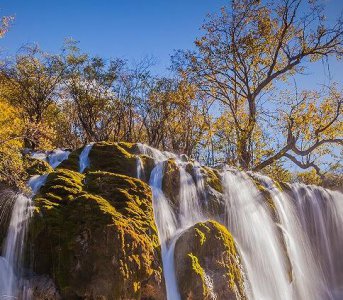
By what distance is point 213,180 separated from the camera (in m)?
12.6

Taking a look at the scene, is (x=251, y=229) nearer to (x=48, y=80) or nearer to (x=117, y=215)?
(x=117, y=215)

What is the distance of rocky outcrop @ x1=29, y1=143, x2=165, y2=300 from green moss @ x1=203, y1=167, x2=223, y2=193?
10.2 feet

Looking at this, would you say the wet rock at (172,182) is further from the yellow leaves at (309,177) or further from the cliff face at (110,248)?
the yellow leaves at (309,177)

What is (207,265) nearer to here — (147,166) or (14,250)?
(147,166)

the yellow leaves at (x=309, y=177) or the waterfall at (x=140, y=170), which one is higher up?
the yellow leaves at (x=309, y=177)

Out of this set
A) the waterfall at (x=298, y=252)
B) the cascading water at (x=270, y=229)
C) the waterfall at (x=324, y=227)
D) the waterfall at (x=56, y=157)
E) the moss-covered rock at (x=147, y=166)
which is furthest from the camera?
the waterfall at (x=324, y=227)

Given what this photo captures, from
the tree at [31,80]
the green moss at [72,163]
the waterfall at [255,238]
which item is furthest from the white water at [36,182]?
the tree at [31,80]

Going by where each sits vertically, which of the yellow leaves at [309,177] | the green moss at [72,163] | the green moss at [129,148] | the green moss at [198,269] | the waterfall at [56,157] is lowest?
the green moss at [198,269]

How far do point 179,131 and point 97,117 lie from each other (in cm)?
593

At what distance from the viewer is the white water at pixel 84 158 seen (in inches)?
496

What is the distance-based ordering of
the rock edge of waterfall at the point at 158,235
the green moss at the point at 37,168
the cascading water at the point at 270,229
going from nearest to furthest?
the rock edge of waterfall at the point at 158,235 < the cascading water at the point at 270,229 < the green moss at the point at 37,168

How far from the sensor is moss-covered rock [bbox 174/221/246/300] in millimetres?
8719

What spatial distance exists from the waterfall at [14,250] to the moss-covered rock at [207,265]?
316 centimetres

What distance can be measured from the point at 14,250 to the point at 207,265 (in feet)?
13.1
